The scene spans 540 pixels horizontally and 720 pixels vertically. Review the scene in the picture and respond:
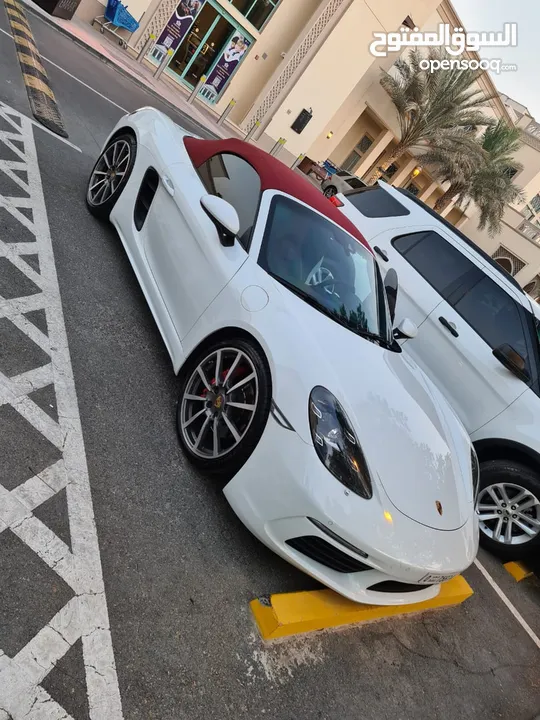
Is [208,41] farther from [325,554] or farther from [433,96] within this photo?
[325,554]

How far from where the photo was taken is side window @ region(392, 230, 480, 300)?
207 inches

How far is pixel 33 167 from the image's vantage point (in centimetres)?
495

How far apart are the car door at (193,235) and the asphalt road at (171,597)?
506 mm

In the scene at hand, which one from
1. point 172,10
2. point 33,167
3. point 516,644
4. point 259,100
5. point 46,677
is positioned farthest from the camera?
point 259,100

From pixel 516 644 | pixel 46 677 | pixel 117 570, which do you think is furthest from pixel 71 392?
pixel 516 644

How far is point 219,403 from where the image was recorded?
9.82 feet

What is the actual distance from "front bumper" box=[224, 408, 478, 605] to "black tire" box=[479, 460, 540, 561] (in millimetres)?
1789

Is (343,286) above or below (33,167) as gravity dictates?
above

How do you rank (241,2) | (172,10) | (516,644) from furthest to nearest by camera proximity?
1. (241,2)
2. (172,10)
3. (516,644)

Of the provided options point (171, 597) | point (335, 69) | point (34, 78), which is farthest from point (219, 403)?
point (335, 69)

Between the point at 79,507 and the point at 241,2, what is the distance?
69.3 ft

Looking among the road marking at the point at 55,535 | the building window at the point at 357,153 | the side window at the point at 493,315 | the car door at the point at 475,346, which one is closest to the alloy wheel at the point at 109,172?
the road marking at the point at 55,535

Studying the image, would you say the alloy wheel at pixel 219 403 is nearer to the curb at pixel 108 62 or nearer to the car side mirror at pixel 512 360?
the car side mirror at pixel 512 360

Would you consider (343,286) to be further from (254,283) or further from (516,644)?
(516,644)
